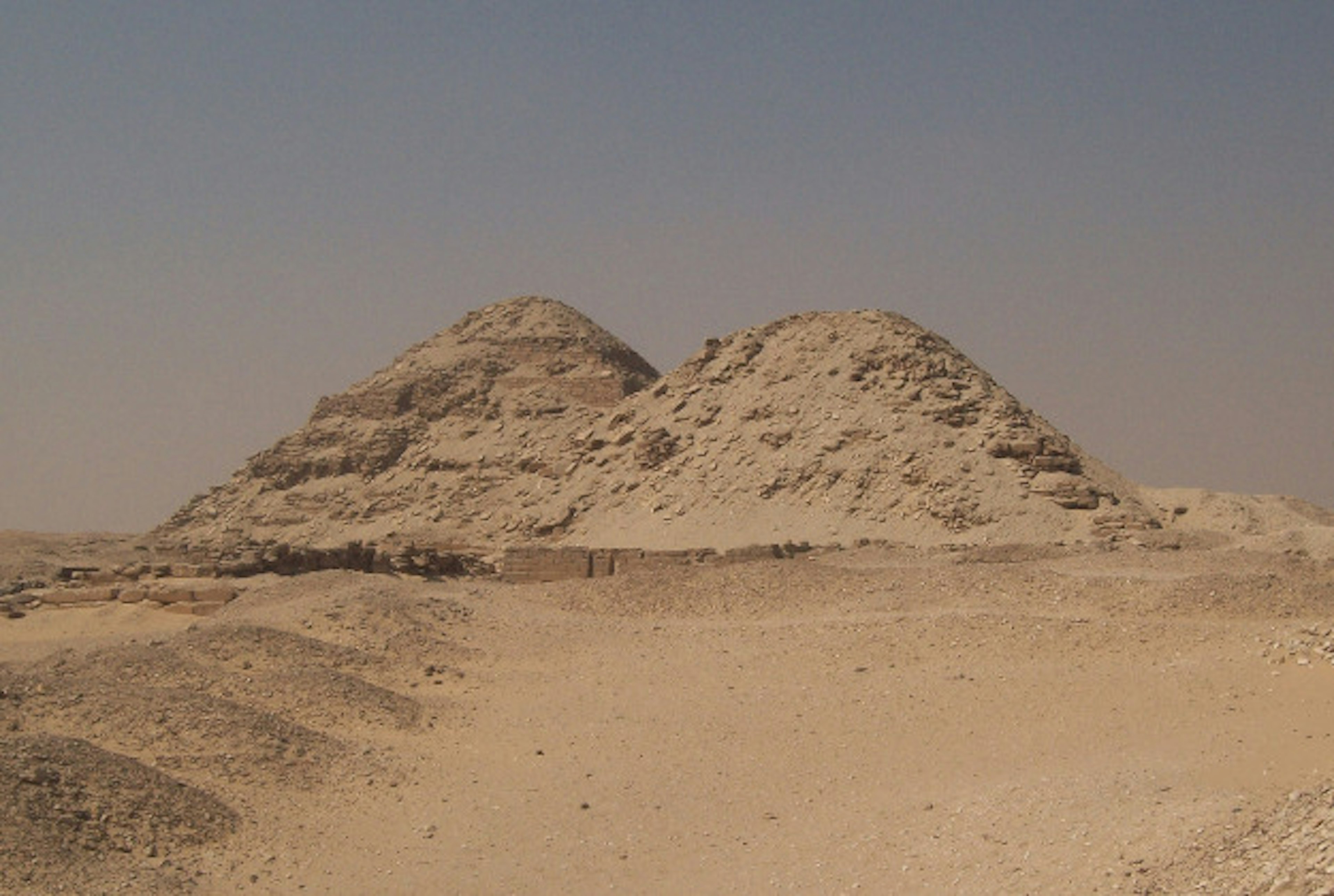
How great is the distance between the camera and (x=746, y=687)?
1387cm

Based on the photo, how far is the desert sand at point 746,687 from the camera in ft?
29.2

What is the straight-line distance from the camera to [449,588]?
2003 cm

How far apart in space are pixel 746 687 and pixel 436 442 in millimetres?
23634

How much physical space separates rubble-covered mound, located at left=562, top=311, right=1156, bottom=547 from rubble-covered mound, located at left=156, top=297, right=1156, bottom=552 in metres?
0.05

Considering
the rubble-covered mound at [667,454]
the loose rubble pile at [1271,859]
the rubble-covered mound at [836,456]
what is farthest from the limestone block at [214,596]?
the loose rubble pile at [1271,859]

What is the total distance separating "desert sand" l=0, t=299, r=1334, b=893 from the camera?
8891 millimetres

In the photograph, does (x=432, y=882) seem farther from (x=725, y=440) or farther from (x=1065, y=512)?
(x=725, y=440)

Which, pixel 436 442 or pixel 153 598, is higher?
pixel 436 442

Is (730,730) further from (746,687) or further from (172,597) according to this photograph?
(172,597)

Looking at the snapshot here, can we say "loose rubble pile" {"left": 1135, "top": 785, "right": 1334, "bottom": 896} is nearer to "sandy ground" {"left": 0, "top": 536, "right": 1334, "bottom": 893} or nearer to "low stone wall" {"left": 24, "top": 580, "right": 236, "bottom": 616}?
"sandy ground" {"left": 0, "top": 536, "right": 1334, "bottom": 893}

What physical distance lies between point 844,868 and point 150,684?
642 cm

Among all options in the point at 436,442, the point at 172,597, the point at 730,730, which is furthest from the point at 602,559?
the point at 436,442

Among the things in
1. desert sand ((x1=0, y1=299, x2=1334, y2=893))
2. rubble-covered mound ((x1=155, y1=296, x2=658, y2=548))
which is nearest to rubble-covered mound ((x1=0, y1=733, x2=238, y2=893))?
desert sand ((x1=0, y1=299, x2=1334, y2=893))

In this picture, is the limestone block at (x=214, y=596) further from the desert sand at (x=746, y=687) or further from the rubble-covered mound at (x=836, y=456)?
the rubble-covered mound at (x=836, y=456)
